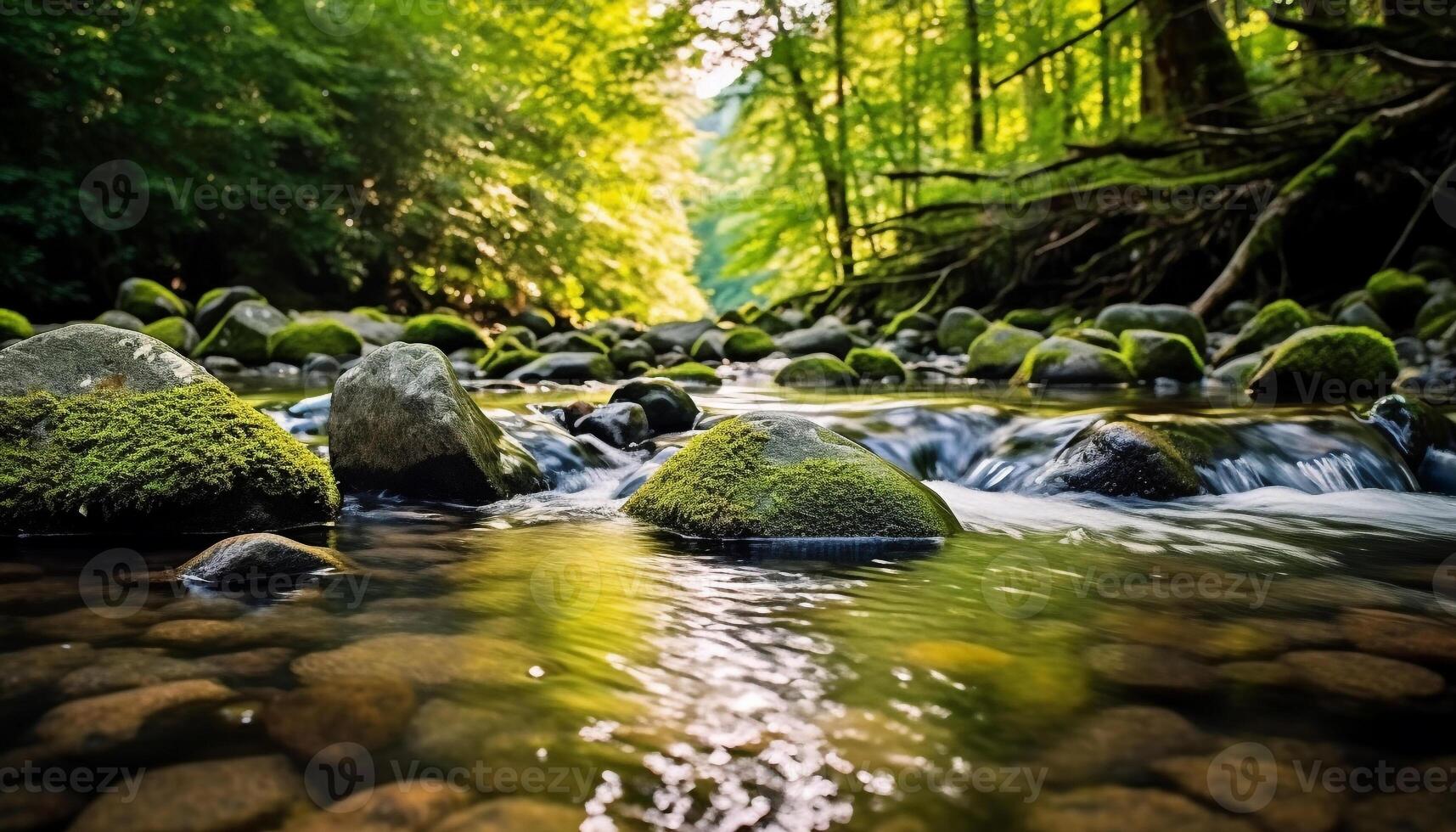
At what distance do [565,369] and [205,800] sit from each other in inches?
340

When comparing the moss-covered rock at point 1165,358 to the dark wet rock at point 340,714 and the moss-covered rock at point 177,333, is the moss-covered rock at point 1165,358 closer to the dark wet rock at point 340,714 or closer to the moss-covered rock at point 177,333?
the dark wet rock at point 340,714

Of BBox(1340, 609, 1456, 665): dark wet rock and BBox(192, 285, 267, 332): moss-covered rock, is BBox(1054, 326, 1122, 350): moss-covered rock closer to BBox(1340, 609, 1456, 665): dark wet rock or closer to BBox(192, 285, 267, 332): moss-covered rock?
BBox(1340, 609, 1456, 665): dark wet rock

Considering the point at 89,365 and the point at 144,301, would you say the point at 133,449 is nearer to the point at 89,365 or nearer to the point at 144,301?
the point at 89,365

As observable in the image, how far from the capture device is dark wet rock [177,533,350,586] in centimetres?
233

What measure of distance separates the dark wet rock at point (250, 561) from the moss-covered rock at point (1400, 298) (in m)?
9.88

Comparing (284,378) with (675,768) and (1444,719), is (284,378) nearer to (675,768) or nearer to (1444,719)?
(675,768)

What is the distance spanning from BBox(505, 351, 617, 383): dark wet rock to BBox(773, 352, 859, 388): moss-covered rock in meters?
2.02

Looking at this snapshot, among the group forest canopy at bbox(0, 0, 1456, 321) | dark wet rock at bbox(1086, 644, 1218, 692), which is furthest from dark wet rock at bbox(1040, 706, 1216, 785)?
forest canopy at bbox(0, 0, 1456, 321)

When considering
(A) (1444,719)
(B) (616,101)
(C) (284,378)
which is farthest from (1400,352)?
(B) (616,101)

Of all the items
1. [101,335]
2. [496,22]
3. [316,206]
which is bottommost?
[101,335]

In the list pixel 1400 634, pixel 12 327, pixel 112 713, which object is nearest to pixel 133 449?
pixel 112 713

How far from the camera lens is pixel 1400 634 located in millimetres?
2152

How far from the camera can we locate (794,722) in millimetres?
1624

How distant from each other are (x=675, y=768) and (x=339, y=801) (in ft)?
1.63
